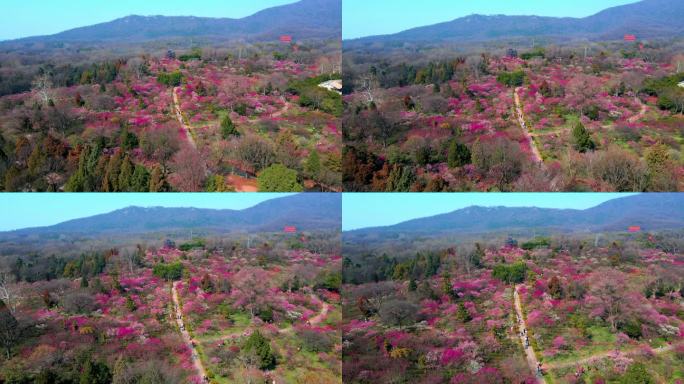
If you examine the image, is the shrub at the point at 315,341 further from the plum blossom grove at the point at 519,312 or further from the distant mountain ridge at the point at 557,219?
the distant mountain ridge at the point at 557,219

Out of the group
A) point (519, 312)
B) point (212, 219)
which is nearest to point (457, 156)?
point (519, 312)

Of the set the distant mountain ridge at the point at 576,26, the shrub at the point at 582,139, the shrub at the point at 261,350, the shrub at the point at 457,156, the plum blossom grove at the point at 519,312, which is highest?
the distant mountain ridge at the point at 576,26

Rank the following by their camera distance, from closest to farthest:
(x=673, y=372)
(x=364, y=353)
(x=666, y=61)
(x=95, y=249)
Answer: (x=673, y=372) < (x=364, y=353) < (x=95, y=249) < (x=666, y=61)

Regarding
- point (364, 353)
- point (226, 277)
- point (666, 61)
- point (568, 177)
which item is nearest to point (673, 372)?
point (568, 177)

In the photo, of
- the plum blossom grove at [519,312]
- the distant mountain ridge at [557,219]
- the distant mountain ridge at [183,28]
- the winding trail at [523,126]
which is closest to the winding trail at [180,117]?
the distant mountain ridge at [183,28]

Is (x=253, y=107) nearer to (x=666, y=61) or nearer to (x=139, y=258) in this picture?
(x=139, y=258)

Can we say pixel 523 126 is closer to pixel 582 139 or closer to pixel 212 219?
pixel 582 139
